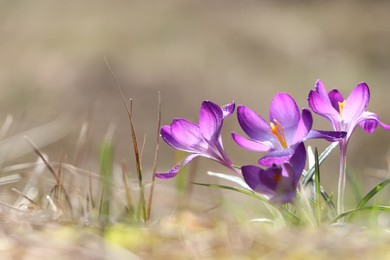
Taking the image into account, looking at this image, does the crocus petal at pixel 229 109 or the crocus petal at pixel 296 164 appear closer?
the crocus petal at pixel 296 164

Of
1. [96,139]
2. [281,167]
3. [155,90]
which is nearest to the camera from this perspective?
[281,167]

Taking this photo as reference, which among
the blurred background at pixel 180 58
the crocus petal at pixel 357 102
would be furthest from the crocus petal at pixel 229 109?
the blurred background at pixel 180 58

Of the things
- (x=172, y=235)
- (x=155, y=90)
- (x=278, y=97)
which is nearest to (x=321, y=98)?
(x=278, y=97)

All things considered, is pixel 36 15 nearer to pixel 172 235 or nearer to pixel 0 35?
pixel 0 35

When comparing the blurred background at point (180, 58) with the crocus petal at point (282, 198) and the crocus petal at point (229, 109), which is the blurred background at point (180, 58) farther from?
the crocus petal at point (282, 198)

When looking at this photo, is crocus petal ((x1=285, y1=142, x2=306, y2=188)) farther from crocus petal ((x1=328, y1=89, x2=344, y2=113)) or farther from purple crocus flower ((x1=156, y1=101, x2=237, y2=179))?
crocus petal ((x1=328, y1=89, x2=344, y2=113))

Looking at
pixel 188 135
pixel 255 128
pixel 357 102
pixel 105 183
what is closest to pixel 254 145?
pixel 255 128
